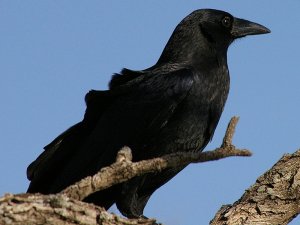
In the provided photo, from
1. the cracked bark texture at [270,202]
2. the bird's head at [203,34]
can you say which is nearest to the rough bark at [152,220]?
the cracked bark texture at [270,202]

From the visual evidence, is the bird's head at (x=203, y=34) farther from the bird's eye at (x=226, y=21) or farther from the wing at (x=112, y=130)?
the wing at (x=112, y=130)

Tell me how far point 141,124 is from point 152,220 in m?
3.05

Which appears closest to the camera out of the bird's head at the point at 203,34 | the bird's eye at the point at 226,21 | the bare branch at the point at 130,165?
the bare branch at the point at 130,165

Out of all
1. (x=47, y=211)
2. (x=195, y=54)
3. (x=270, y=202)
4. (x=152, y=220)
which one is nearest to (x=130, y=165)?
(x=152, y=220)

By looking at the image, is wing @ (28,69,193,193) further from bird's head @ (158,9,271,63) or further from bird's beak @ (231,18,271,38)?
bird's beak @ (231,18,271,38)

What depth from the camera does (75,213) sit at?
187 inches

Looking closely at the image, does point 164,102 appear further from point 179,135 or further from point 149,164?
point 149,164

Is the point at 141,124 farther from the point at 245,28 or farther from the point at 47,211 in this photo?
the point at 47,211

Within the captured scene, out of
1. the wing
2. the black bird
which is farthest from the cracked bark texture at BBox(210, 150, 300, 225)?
the wing

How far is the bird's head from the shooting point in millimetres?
8508

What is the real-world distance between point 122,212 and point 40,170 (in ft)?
3.20

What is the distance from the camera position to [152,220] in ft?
16.2

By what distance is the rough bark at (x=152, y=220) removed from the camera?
4.60 metres

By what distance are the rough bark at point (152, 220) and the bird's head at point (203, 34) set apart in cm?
186
